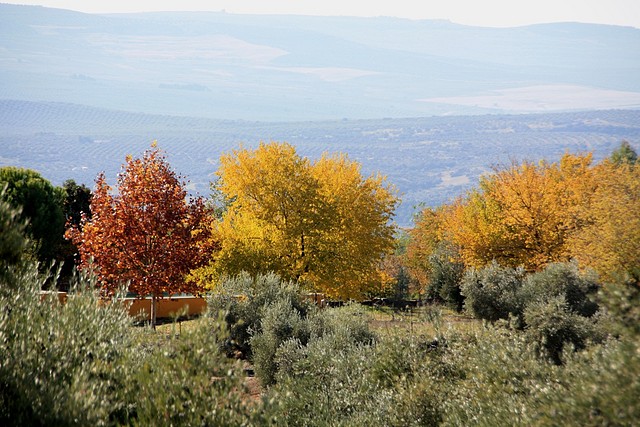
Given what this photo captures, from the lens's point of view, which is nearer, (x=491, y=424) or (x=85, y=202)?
(x=491, y=424)

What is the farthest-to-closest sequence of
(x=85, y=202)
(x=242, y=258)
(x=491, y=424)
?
(x=85, y=202)
(x=242, y=258)
(x=491, y=424)

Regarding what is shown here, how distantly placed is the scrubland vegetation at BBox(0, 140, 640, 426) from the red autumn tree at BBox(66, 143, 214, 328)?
12cm

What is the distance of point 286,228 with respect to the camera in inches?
1642

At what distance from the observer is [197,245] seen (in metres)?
33.0

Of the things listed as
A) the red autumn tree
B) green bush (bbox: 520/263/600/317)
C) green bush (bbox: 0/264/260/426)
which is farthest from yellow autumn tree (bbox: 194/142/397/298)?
green bush (bbox: 0/264/260/426)

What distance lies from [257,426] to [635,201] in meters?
29.0

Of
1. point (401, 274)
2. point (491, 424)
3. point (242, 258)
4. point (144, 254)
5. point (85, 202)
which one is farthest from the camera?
point (401, 274)

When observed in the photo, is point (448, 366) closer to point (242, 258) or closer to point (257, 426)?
point (257, 426)

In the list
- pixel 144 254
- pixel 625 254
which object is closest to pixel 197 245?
pixel 144 254

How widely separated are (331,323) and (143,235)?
9.81 meters

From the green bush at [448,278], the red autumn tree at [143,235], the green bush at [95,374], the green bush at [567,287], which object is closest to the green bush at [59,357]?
the green bush at [95,374]

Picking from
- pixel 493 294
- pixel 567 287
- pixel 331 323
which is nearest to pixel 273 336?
pixel 331 323

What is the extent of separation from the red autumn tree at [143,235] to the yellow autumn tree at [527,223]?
72.2ft

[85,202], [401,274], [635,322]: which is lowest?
[401,274]
